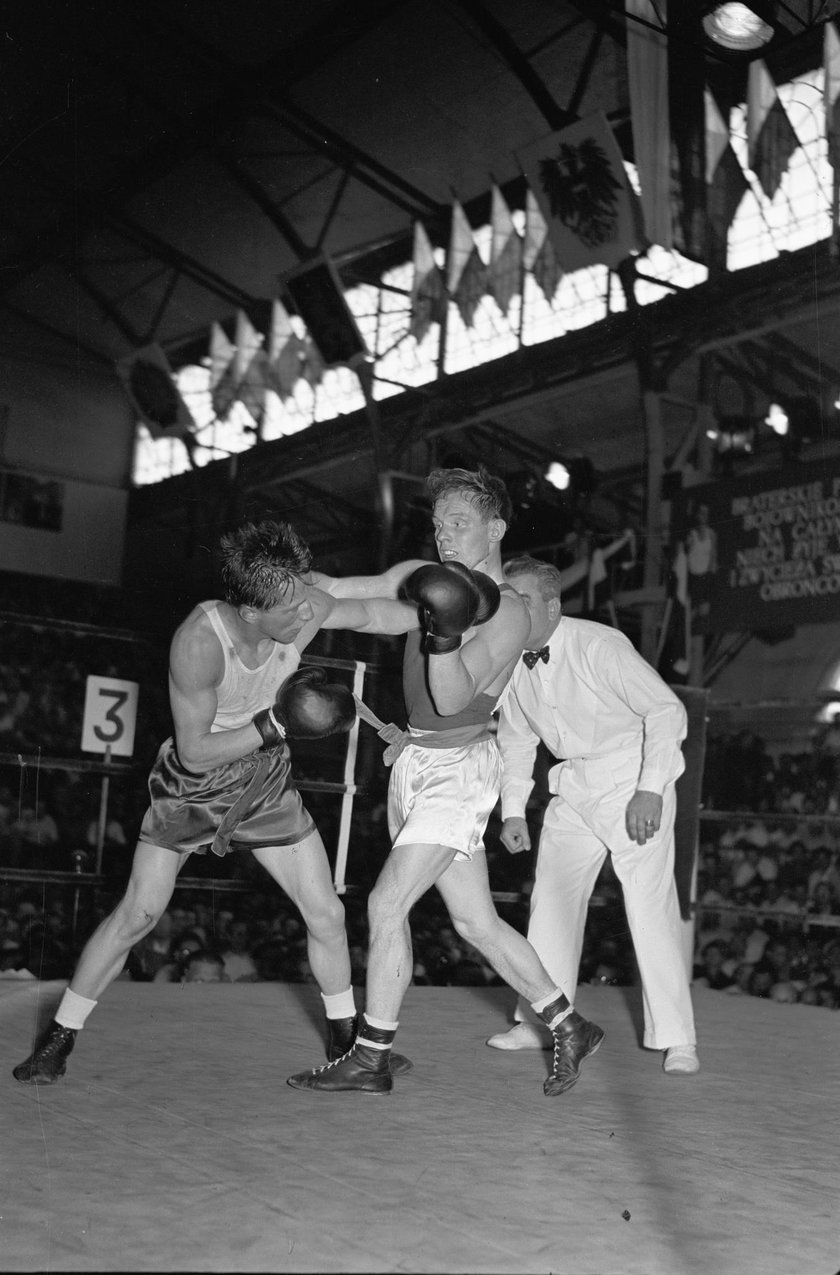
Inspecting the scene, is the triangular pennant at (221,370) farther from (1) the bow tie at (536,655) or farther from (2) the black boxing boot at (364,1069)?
(2) the black boxing boot at (364,1069)

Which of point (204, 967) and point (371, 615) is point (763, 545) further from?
point (371, 615)

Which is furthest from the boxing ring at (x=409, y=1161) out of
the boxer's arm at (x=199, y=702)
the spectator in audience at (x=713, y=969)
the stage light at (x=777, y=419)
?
the stage light at (x=777, y=419)

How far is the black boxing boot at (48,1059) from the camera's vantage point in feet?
6.14

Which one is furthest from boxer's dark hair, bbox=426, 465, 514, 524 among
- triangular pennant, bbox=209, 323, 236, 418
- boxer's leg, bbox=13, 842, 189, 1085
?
triangular pennant, bbox=209, 323, 236, 418

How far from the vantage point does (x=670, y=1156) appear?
1.66 m

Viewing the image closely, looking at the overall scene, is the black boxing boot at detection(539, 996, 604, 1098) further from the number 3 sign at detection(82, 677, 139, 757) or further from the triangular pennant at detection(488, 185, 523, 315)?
the triangular pennant at detection(488, 185, 523, 315)

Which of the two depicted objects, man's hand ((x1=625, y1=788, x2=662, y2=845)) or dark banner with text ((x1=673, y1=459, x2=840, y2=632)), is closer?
man's hand ((x1=625, y1=788, x2=662, y2=845))

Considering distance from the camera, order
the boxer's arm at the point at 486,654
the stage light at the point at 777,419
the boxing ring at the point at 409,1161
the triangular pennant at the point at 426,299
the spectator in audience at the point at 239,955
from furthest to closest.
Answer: the stage light at the point at 777,419 < the triangular pennant at the point at 426,299 < the spectator in audience at the point at 239,955 < the boxer's arm at the point at 486,654 < the boxing ring at the point at 409,1161

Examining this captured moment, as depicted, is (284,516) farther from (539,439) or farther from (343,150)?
(539,439)

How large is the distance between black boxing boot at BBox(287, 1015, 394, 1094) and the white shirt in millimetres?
630

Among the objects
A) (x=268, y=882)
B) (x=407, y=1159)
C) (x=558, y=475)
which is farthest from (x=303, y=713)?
(x=558, y=475)

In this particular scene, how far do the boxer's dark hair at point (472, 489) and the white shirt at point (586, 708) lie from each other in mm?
488

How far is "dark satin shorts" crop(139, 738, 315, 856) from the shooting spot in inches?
77.2

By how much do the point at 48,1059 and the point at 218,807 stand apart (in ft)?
1.61
